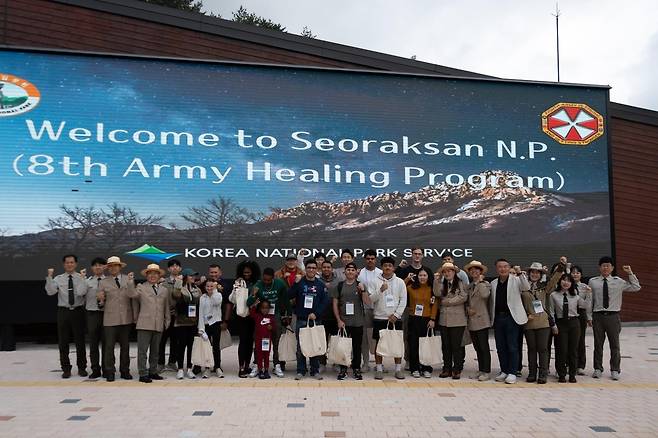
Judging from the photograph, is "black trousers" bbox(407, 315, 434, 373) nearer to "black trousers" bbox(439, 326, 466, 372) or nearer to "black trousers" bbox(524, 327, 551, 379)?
"black trousers" bbox(439, 326, 466, 372)

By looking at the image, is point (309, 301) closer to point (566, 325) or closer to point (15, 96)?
point (566, 325)

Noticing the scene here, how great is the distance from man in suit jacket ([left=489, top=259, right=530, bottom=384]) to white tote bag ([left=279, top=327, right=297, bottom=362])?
242cm

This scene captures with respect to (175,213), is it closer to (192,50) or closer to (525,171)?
(192,50)

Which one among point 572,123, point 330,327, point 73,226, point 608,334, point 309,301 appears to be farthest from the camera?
point 572,123

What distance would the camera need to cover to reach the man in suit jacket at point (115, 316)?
6.63 m

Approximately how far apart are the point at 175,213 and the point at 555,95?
7.78 metres

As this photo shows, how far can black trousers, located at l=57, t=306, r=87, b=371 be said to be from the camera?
6783mm

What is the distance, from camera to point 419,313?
22.9 feet

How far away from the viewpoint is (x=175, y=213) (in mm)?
9812

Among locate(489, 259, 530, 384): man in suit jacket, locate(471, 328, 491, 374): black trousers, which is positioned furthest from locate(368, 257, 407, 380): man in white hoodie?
locate(489, 259, 530, 384): man in suit jacket

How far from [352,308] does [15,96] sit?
6820 mm

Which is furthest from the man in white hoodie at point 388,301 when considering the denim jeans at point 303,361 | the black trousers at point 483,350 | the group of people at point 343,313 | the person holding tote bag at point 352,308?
the black trousers at point 483,350

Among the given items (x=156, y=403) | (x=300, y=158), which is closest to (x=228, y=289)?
(x=156, y=403)

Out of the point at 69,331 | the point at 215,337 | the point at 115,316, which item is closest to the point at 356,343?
the point at 215,337
